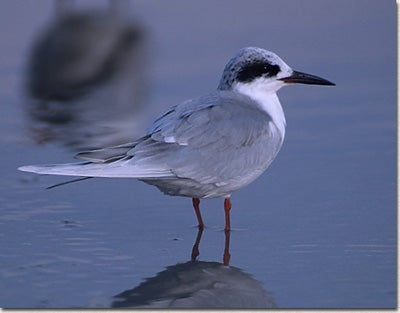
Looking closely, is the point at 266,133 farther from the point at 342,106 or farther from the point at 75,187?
the point at 342,106

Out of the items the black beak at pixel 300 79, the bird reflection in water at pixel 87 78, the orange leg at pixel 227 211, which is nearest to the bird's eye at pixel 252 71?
the black beak at pixel 300 79

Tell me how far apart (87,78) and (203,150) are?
3003 millimetres

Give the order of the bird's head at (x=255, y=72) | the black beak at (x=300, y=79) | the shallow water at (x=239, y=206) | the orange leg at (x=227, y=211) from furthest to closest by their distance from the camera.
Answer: the black beak at (x=300, y=79), the bird's head at (x=255, y=72), the orange leg at (x=227, y=211), the shallow water at (x=239, y=206)

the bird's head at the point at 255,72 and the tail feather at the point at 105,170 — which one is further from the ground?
the bird's head at the point at 255,72

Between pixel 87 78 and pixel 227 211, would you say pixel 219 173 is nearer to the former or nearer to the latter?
pixel 227 211

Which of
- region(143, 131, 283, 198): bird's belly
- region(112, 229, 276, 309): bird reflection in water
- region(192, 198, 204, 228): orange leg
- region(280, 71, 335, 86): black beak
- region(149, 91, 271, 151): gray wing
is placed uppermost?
region(280, 71, 335, 86): black beak

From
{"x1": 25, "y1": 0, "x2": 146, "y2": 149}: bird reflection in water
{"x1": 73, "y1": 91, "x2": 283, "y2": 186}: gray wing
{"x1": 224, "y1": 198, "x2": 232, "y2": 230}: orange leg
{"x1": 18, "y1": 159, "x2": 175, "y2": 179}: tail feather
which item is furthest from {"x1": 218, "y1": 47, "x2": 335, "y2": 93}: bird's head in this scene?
{"x1": 25, "y1": 0, "x2": 146, "y2": 149}: bird reflection in water

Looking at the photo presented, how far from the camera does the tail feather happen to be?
14.8 feet

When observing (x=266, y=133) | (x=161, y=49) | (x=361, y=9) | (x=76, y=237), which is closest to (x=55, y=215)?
(x=76, y=237)

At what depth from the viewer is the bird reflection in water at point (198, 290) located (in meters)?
4.11

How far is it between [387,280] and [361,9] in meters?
4.41

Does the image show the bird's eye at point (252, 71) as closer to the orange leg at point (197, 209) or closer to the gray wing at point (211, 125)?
the gray wing at point (211, 125)

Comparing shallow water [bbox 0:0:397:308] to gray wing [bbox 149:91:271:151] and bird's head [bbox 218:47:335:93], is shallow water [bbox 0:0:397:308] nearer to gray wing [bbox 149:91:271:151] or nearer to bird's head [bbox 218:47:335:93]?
gray wing [bbox 149:91:271:151]

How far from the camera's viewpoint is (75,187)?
550 cm
